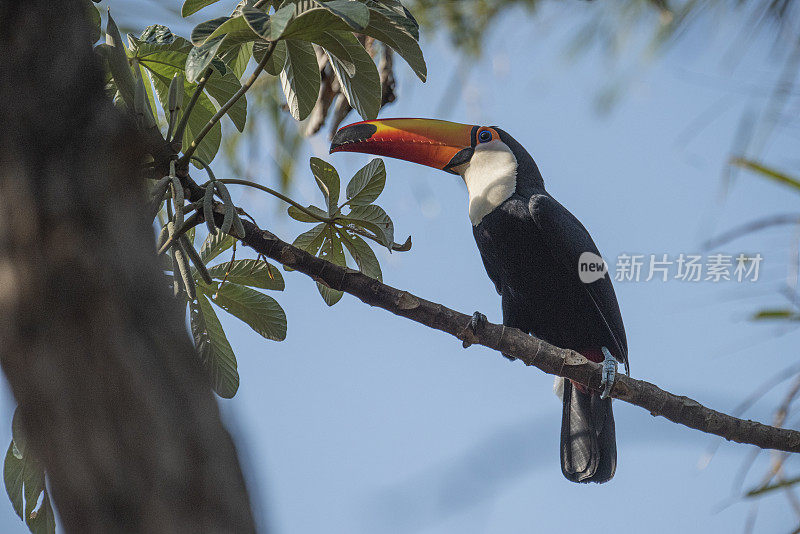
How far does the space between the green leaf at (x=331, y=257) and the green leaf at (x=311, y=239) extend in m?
0.02

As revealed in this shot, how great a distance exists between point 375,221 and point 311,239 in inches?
8.2

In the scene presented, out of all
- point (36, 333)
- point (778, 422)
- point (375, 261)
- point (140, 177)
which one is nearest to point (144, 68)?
point (375, 261)

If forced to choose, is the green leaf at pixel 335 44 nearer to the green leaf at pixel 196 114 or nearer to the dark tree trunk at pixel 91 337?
the green leaf at pixel 196 114

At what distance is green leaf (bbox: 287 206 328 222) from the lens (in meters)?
1.85

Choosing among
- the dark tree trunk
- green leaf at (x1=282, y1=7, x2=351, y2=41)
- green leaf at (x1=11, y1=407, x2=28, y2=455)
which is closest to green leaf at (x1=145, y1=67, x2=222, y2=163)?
green leaf at (x1=282, y1=7, x2=351, y2=41)

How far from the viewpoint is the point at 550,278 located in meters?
2.77

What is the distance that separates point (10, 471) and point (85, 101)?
121cm

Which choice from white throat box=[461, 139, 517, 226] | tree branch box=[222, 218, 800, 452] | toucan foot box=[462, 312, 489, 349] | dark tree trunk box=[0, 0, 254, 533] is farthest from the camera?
white throat box=[461, 139, 517, 226]

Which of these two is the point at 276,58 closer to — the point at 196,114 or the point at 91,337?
the point at 196,114

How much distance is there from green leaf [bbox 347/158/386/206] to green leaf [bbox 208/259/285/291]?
9.8 inches

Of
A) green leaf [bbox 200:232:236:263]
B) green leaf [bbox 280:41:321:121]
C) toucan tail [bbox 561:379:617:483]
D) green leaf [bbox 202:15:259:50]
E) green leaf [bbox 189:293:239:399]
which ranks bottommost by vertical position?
toucan tail [bbox 561:379:617:483]

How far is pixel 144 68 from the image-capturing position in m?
1.88

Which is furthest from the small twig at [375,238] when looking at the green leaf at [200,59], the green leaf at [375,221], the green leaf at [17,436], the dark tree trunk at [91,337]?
the dark tree trunk at [91,337]

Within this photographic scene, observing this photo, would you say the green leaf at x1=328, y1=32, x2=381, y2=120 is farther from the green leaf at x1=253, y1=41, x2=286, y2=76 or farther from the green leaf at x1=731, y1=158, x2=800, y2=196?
the green leaf at x1=731, y1=158, x2=800, y2=196
